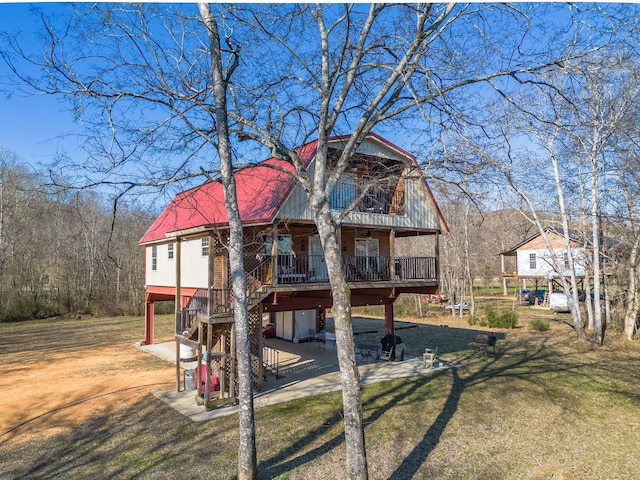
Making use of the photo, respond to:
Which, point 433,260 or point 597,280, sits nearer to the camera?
point 433,260

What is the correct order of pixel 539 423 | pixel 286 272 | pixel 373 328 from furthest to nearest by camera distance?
pixel 373 328, pixel 286 272, pixel 539 423

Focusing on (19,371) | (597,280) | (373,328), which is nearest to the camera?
(19,371)

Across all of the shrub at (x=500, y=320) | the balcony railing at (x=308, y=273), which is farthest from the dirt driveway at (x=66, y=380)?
the shrub at (x=500, y=320)

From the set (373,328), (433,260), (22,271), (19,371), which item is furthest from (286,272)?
(22,271)

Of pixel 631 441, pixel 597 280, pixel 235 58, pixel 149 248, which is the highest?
pixel 235 58

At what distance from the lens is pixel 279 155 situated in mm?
8297

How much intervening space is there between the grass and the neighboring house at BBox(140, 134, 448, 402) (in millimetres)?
2922

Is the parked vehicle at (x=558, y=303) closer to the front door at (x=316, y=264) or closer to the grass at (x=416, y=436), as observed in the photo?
the grass at (x=416, y=436)

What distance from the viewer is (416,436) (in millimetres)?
8961

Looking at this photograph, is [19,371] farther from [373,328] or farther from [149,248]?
[373,328]

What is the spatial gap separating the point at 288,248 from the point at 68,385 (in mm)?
8356

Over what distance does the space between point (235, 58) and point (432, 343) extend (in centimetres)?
1673

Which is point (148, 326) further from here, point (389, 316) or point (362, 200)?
point (362, 200)

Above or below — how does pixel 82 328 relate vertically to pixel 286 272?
below
